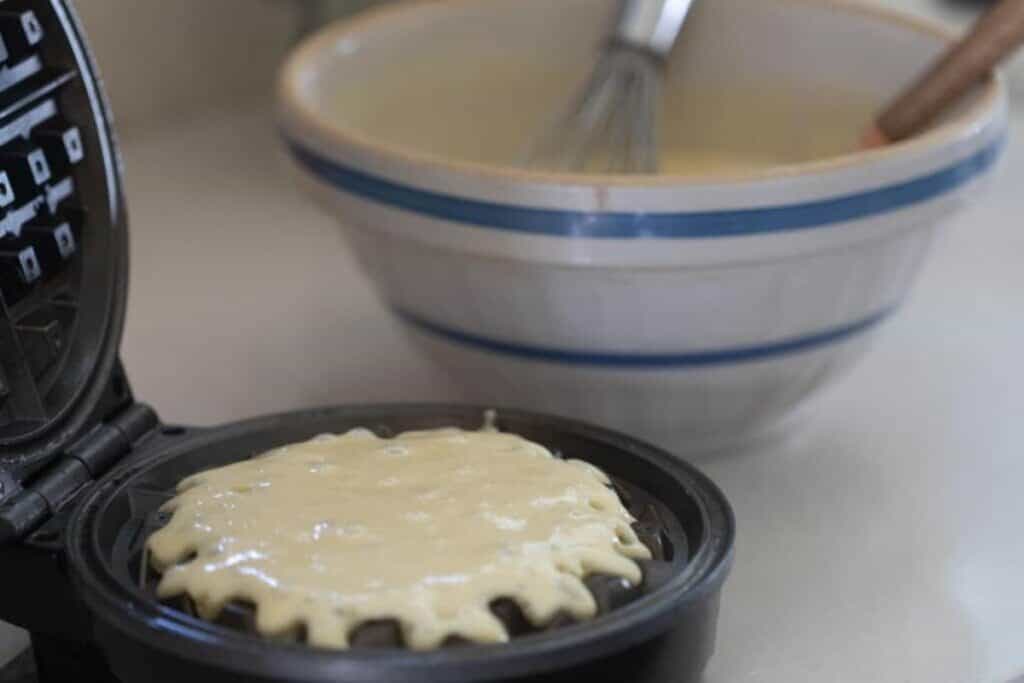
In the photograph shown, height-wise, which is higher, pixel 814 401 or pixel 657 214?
pixel 657 214

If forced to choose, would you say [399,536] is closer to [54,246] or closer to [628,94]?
[54,246]

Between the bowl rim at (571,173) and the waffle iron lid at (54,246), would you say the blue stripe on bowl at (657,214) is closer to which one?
the bowl rim at (571,173)

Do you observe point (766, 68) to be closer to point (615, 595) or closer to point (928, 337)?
point (928, 337)

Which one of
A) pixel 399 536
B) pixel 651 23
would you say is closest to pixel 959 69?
pixel 651 23

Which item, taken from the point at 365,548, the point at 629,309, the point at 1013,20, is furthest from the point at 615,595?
the point at 1013,20

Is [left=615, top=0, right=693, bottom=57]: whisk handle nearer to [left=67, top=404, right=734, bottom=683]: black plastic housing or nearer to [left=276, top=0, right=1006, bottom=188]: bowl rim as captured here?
[left=276, top=0, right=1006, bottom=188]: bowl rim

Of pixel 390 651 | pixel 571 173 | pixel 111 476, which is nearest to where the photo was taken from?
pixel 390 651

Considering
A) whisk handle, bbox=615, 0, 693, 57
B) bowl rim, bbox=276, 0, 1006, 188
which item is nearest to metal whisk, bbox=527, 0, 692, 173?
whisk handle, bbox=615, 0, 693, 57
